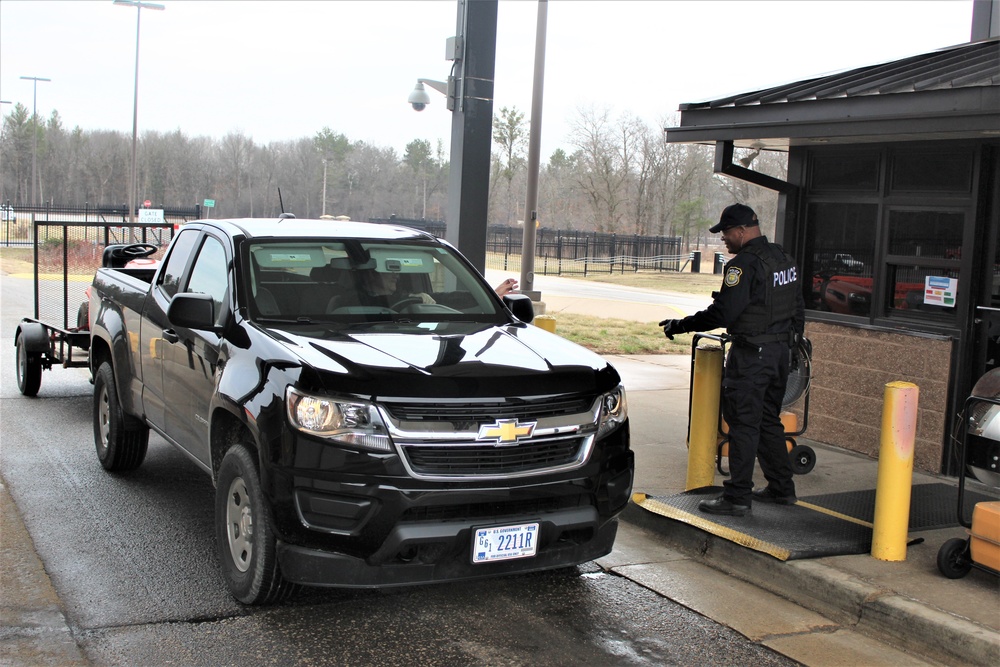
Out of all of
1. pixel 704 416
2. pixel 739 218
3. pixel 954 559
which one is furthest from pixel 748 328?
pixel 954 559

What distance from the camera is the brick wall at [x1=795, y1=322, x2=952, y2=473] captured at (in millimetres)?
7145

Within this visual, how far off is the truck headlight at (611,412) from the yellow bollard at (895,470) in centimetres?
141

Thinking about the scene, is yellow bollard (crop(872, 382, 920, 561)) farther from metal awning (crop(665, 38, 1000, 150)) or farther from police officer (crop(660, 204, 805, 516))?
metal awning (crop(665, 38, 1000, 150))

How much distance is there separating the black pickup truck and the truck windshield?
13 mm

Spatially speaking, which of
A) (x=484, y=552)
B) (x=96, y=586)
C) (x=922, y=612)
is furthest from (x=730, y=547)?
(x=96, y=586)

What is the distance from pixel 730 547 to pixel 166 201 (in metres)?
74.1

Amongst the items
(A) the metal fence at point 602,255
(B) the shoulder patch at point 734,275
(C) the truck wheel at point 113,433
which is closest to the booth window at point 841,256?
(B) the shoulder patch at point 734,275

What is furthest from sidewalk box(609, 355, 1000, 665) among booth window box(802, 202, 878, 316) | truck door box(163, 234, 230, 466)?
truck door box(163, 234, 230, 466)

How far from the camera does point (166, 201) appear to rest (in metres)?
73.4

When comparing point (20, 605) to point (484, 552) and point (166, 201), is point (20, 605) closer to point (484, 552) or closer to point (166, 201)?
point (484, 552)

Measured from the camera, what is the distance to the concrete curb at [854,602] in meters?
4.18

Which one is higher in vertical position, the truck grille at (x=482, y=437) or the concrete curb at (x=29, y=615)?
the truck grille at (x=482, y=437)

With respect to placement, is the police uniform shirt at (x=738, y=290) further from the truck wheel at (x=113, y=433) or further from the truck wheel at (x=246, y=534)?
the truck wheel at (x=113, y=433)

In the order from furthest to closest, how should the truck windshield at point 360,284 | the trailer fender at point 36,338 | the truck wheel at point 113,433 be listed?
the trailer fender at point 36,338 < the truck wheel at point 113,433 < the truck windshield at point 360,284
